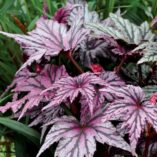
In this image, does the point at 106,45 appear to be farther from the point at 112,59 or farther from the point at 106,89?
the point at 106,89

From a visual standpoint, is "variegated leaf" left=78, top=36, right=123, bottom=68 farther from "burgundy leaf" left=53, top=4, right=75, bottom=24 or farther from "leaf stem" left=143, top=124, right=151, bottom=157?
"leaf stem" left=143, top=124, right=151, bottom=157

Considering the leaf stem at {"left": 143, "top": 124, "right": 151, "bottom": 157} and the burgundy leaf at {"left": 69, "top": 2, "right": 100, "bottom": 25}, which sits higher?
the burgundy leaf at {"left": 69, "top": 2, "right": 100, "bottom": 25}

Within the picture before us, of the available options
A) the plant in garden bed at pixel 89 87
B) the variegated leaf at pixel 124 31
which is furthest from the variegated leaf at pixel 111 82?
the variegated leaf at pixel 124 31

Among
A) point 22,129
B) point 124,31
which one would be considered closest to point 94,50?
point 124,31

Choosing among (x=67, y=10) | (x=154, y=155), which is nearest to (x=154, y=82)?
(x=154, y=155)

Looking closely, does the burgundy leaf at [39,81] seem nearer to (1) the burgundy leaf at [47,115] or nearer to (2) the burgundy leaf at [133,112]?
(1) the burgundy leaf at [47,115]

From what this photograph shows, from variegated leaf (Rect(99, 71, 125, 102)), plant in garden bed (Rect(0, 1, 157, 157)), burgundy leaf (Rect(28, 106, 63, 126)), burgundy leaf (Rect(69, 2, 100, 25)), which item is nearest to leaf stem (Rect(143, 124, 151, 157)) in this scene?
plant in garden bed (Rect(0, 1, 157, 157))
